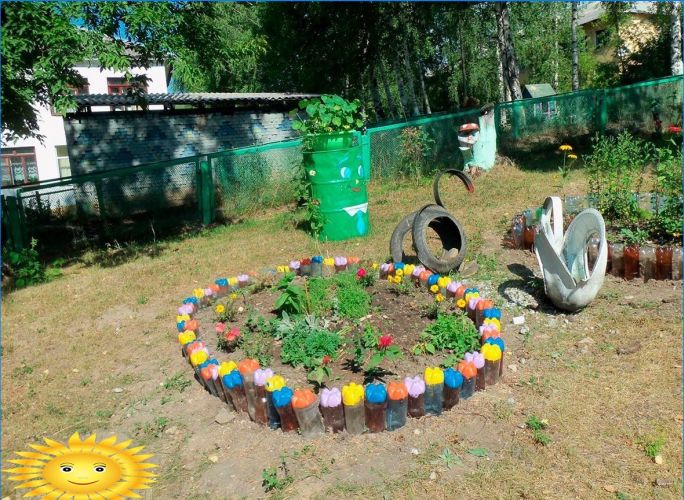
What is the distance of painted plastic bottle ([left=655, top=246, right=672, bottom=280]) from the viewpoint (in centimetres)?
503

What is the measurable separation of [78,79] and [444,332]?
20.7 ft

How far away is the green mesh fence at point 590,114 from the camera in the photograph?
1379 cm

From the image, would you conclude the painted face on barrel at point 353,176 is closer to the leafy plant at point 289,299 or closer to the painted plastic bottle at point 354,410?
the leafy plant at point 289,299

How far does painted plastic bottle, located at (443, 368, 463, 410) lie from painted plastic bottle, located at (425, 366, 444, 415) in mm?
32

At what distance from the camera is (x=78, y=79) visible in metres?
7.72

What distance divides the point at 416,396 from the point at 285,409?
2.59ft

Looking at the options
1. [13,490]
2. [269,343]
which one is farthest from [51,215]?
[13,490]

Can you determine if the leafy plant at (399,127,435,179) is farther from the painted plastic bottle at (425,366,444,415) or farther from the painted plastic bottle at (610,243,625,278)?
the painted plastic bottle at (425,366,444,415)

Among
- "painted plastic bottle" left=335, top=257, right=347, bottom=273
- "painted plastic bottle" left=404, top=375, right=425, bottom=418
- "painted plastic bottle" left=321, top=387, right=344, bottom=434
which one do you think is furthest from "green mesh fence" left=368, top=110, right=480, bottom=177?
"painted plastic bottle" left=321, top=387, right=344, bottom=434

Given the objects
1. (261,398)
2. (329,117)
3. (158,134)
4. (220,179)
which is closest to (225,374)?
(261,398)

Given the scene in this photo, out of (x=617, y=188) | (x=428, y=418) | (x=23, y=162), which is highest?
(x=23, y=162)

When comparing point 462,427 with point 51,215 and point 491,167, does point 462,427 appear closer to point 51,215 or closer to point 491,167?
point 51,215

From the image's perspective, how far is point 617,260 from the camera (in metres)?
5.25

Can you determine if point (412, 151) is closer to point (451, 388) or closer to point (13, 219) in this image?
point (13, 219)
